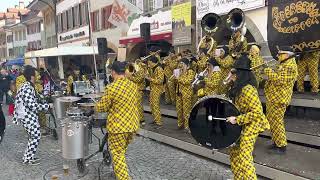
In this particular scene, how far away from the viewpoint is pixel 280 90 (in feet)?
19.8

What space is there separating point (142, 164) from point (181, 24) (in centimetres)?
843

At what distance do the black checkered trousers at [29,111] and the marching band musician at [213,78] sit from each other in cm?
317

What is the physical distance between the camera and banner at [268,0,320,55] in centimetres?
787

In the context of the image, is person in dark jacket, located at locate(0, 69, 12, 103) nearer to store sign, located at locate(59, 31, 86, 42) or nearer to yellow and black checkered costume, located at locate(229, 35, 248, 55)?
store sign, located at locate(59, 31, 86, 42)

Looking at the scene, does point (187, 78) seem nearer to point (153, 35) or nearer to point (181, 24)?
point (181, 24)

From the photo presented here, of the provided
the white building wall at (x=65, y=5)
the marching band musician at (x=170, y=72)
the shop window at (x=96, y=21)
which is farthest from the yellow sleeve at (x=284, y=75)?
the white building wall at (x=65, y=5)

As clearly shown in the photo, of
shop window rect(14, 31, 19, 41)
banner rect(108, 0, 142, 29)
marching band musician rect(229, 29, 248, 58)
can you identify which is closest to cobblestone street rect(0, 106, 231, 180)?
marching band musician rect(229, 29, 248, 58)

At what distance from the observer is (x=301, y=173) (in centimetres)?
522

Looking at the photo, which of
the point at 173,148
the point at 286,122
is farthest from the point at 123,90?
the point at 286,122

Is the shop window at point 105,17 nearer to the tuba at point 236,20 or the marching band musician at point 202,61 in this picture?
the marching band musician at point 202,61

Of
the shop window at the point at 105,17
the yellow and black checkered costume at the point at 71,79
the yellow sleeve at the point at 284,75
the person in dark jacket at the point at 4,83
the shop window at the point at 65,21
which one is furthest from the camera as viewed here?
the shop window at the point at 65,21

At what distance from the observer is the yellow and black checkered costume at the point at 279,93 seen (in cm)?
593

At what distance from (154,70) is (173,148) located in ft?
7.86

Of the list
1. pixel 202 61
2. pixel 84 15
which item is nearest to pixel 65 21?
pixel 84 15
